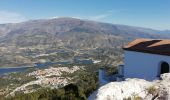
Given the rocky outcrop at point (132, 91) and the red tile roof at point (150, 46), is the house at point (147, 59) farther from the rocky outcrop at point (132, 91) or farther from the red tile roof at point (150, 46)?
the rocky outcrop at point (132, 91)

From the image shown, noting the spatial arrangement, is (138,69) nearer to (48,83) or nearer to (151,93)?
(151,93)

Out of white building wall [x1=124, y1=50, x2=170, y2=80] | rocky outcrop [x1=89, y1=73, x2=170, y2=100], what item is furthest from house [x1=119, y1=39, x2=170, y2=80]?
rocky outcrop [x1=89, y1=73, x2=170, y2=100]

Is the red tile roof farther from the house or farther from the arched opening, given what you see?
the arched opening

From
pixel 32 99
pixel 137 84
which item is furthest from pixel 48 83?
pixel 137 84


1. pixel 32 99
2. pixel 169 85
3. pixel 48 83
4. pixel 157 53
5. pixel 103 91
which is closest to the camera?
pixel 103 91

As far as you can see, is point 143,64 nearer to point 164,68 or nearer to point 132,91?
point 164,68
